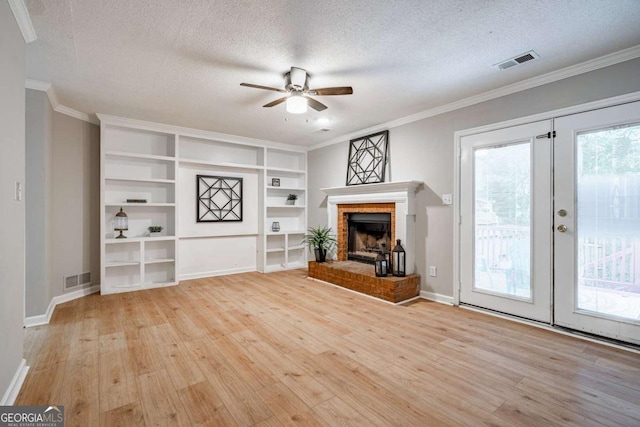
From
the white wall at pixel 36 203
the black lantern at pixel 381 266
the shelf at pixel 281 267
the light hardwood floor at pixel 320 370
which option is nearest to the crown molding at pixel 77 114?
the white wall at pixel 36 203

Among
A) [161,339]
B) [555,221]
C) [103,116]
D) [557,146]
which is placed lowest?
[161,339]

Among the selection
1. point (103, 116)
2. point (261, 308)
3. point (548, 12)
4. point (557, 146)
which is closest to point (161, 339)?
point (261, 308)

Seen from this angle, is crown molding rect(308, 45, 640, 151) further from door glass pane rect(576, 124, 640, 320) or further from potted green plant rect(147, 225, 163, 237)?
potted green plant rect(147, 225, 163, 237)

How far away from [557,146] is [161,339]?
160 inches

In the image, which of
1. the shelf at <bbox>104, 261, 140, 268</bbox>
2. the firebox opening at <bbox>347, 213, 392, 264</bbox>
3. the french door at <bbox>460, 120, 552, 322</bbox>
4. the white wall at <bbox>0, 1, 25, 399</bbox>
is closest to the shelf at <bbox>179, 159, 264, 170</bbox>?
the shelf at <bbox>104, 261, 140, 268</bbox>

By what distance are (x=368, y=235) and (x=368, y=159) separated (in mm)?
1269

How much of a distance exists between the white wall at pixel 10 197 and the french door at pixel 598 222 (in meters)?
4.19

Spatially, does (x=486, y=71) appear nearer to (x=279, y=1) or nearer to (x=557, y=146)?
(x=557, y=146)

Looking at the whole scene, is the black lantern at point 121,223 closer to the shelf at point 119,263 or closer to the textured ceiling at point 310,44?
the shelf at point 119,263

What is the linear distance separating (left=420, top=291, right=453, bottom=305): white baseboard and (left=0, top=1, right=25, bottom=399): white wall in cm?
386

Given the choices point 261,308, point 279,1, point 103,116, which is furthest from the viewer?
point 103,116

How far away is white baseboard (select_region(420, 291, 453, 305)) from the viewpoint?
362 centimetres

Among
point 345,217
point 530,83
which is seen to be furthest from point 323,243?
point 530,83

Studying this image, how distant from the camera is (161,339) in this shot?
2.60 meters
